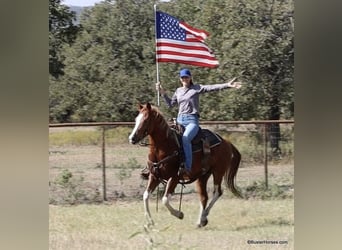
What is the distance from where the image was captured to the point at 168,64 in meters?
4.54

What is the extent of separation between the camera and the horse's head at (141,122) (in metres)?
4.56

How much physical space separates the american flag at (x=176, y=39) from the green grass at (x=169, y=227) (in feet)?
3.50

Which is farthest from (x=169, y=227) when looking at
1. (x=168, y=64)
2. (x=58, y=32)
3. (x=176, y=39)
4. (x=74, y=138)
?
(x=58, y=32)

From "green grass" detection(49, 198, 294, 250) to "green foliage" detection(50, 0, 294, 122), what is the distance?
0.68m

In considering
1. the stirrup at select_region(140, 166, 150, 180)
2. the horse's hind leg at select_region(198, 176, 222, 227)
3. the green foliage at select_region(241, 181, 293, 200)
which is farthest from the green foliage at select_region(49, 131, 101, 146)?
the green foliage at select_region(241, 181, 293, 200)

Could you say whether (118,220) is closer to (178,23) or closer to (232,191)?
(232,191)

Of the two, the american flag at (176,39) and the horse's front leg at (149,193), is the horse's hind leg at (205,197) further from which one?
the american flag at (176,39)

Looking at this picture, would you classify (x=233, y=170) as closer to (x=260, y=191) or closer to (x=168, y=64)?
(x=260, y=191)

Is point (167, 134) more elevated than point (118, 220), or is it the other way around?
point (167, 134)

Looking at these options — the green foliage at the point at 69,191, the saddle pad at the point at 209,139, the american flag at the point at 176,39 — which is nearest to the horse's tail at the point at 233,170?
the saddle pad at the point at 209,139
